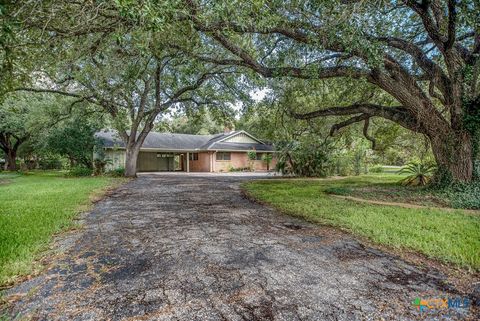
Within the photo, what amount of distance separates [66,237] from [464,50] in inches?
460

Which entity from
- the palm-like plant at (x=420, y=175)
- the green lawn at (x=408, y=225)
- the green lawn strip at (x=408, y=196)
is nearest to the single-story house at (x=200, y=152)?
the palm-like plant at (x=420, y=175)

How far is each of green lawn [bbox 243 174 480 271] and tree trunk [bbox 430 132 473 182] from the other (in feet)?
8.26

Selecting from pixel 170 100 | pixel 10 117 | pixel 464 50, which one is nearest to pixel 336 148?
pixel 464 50

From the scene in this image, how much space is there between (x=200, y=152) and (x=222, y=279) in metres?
25.9

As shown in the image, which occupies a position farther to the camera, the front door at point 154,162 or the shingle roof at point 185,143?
the front door at point 154,162

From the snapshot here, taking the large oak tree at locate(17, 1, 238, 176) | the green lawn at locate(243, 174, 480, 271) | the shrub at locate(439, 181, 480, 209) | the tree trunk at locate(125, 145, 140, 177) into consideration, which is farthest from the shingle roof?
the shrub at locate(439, 181, 480, 209)

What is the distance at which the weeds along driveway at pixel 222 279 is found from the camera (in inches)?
93.5

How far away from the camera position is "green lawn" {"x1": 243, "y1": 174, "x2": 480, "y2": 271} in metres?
3.86

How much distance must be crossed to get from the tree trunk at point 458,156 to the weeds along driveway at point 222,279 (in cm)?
593

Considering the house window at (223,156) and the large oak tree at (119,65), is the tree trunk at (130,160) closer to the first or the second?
the large oak tree at (119,65)

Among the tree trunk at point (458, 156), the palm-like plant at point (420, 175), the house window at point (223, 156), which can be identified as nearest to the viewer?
the tree trunk at point (458, 156)

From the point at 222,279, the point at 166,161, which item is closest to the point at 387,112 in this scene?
the point at 222,279

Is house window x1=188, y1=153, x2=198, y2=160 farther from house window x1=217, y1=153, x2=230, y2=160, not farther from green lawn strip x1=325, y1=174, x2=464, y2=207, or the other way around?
green lawn strip x1=325, y1=174, x2=464, y2=207

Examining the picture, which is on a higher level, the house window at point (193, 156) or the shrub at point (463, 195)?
the house window at point (193, 156)
